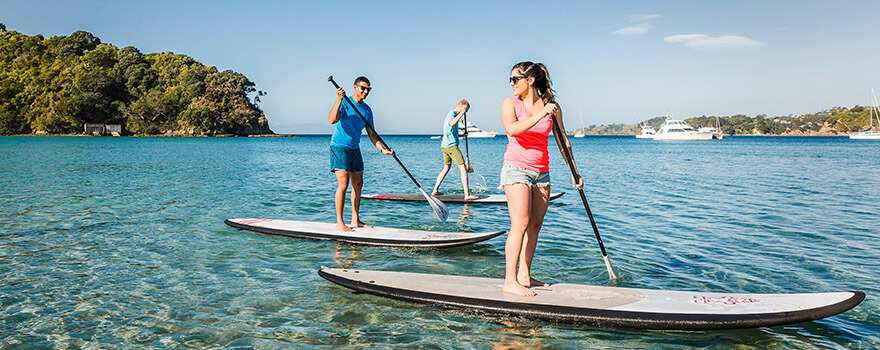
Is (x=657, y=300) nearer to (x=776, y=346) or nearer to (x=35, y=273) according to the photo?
(x=776, y=346)

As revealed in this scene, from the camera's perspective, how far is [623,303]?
4570 millimetres

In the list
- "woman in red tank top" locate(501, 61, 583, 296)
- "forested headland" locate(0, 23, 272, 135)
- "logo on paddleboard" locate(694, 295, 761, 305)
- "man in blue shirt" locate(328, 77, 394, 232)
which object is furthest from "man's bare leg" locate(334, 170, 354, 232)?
"forested headland" locate(0, 23, 272, 135)

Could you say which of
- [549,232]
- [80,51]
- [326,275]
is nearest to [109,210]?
[326,275]

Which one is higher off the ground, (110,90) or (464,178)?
(110,90)

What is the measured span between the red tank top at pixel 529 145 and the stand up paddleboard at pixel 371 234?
285 centimetres

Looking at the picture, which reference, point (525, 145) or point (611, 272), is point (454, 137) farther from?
point (525, 145)

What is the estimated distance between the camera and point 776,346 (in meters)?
4.14

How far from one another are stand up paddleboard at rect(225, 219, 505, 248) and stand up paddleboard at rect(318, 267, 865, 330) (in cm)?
198

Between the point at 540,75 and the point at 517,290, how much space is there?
2.09 m

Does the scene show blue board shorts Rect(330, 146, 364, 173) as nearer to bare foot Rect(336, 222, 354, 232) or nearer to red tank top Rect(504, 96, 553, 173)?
bare foot Rect(336, 222, 354, 232)

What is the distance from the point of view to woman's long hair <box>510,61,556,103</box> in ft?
14.7

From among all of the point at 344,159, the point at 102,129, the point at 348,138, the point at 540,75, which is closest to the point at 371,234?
the point at 344,159

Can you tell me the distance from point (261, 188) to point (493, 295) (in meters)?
14.3

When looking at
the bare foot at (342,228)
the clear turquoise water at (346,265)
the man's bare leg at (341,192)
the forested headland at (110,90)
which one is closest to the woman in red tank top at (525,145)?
the clear turquoise water at (346,265)
